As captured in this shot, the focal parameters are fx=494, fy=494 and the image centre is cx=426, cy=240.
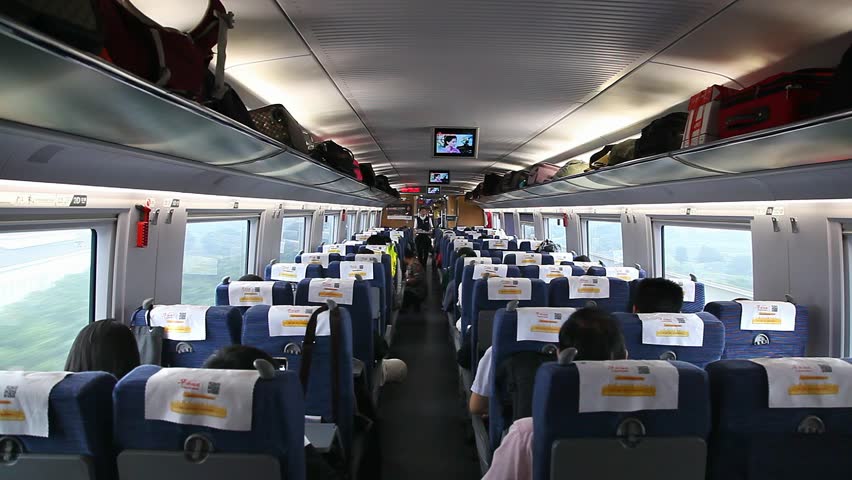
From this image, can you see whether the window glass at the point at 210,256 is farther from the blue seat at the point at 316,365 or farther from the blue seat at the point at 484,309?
the blue seat at the point at 484,309

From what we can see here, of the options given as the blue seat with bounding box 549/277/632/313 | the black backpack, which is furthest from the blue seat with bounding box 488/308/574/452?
the blue seat with bounding box 549/277/632/313

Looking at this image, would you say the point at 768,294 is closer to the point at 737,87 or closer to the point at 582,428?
the point at 737,87

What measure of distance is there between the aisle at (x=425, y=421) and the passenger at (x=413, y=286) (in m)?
2.36

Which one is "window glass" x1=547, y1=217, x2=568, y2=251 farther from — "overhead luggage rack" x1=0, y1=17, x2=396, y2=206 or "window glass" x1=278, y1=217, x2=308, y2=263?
"overhead luggage rack" x1=0, y1=17, x2=396, y2=206

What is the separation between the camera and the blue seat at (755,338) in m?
3.79

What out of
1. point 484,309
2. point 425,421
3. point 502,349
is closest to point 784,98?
point 502,349

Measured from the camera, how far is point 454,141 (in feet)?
22.9

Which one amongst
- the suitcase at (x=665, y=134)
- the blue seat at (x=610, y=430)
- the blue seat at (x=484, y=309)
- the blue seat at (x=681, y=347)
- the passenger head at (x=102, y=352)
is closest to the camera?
the blue seat at (x=610, y=430)

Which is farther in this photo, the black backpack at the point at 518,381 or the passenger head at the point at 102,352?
the black backpack at the point at 518,381

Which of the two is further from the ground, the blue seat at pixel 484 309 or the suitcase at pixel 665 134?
the suitcase at pixel 665 134

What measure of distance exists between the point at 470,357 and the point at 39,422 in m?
3.63

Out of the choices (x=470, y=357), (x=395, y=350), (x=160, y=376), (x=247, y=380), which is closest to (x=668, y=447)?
(x=247, y=380)

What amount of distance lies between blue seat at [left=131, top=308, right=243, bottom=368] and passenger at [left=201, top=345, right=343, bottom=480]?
3.98ft

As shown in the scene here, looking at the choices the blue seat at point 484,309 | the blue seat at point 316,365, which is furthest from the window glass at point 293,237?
the blue seat at point 316,365
